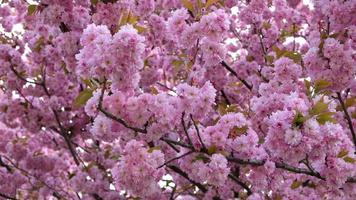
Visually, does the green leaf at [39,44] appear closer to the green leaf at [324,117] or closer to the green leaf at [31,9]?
the green leaf at [31,9]

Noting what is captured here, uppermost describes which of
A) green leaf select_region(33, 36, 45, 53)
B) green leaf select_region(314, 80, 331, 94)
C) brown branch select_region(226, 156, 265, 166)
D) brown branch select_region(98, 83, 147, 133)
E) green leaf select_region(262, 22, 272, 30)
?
green leaf select_region(33, 36, 45, 53)

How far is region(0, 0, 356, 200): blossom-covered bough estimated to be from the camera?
387cm

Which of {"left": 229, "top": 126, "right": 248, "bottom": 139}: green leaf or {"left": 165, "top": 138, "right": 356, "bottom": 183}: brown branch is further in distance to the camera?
{"left": 229, "top": 126, "right": 248, "bottom": 139}: green leaf

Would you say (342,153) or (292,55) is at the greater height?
(292,55)

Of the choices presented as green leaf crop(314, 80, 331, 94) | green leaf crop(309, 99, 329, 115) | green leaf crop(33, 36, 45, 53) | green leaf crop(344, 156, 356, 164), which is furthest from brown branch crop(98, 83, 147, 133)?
green leaf crop(33, 36, 45, 53)

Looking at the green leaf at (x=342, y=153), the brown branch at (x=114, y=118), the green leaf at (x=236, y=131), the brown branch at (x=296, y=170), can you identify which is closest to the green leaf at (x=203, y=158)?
the green leaf at (x=236, y=131)

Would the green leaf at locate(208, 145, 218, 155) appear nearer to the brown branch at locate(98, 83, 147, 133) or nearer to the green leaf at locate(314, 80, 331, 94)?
the brown branch at locate(98, 83, 147, 133)

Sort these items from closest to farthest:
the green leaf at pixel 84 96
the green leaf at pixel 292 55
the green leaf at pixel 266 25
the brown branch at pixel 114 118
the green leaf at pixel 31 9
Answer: the brown branch at pixel 114 118 → the green leaf at pixel 84 96 → the green leaf at pixel 292 55 → the green leaf at pixel 31 9 → the green leaf at pixel 266 25

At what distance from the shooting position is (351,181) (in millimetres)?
4418

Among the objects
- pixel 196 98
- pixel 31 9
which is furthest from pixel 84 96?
pixel 31 9

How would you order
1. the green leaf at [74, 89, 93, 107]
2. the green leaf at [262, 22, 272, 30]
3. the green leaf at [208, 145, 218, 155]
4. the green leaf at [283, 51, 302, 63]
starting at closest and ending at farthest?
the green leaf at [208, 145, 218, 155] < the green leaf at [74, 89, 93, 107] < the green leaf at [283, 51, 302, 63] < the green leaf at [262, 22, 272, 30]

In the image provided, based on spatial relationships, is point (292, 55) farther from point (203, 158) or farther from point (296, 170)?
point (203, 158)

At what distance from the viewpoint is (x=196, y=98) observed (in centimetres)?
393

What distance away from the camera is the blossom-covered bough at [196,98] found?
387 centimetres
